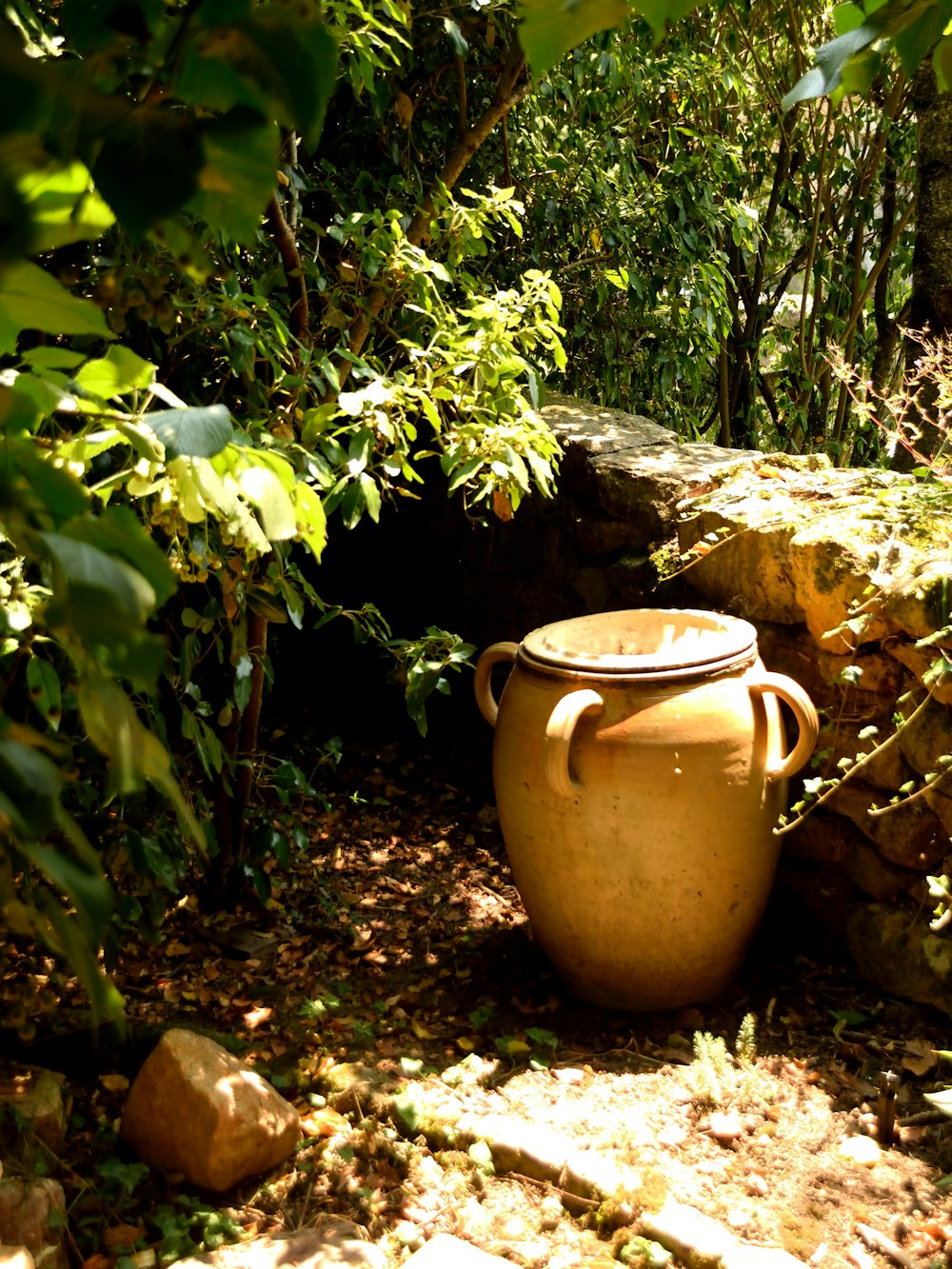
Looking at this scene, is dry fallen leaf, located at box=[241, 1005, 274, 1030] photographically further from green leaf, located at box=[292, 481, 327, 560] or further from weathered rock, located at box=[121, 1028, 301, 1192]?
green leaf, located at box=[292, 481, 327, 560]

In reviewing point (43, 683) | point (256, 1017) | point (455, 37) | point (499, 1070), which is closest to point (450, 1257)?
point (499, 1070)

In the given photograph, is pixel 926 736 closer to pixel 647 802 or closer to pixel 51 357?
pixel 647 802

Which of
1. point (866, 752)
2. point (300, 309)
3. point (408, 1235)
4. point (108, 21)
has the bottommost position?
point (408, 1235)

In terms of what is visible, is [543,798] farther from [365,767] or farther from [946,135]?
[946,135]

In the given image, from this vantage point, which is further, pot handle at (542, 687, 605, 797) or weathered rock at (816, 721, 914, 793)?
weathered rock at (816, 721, 914, 793)

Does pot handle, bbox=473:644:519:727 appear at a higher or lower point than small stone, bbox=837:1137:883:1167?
higher

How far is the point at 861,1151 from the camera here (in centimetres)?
213

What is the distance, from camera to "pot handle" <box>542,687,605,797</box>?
2373 millimetres

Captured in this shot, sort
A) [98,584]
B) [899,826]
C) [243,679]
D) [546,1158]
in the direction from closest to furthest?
[98,584], [546,1158], [243,679], [899,826]

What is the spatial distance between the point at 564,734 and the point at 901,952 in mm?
970

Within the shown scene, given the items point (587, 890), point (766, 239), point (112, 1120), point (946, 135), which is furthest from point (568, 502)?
point (766, 239)

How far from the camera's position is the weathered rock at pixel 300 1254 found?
1.76m

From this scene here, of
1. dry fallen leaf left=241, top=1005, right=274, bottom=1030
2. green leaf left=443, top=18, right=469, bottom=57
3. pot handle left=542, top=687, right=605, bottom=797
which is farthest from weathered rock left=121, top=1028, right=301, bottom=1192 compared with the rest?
green leaf left=443, top=18, right=469, bottom=57

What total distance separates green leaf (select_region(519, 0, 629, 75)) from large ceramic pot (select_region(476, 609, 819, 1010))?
74.2 inches
